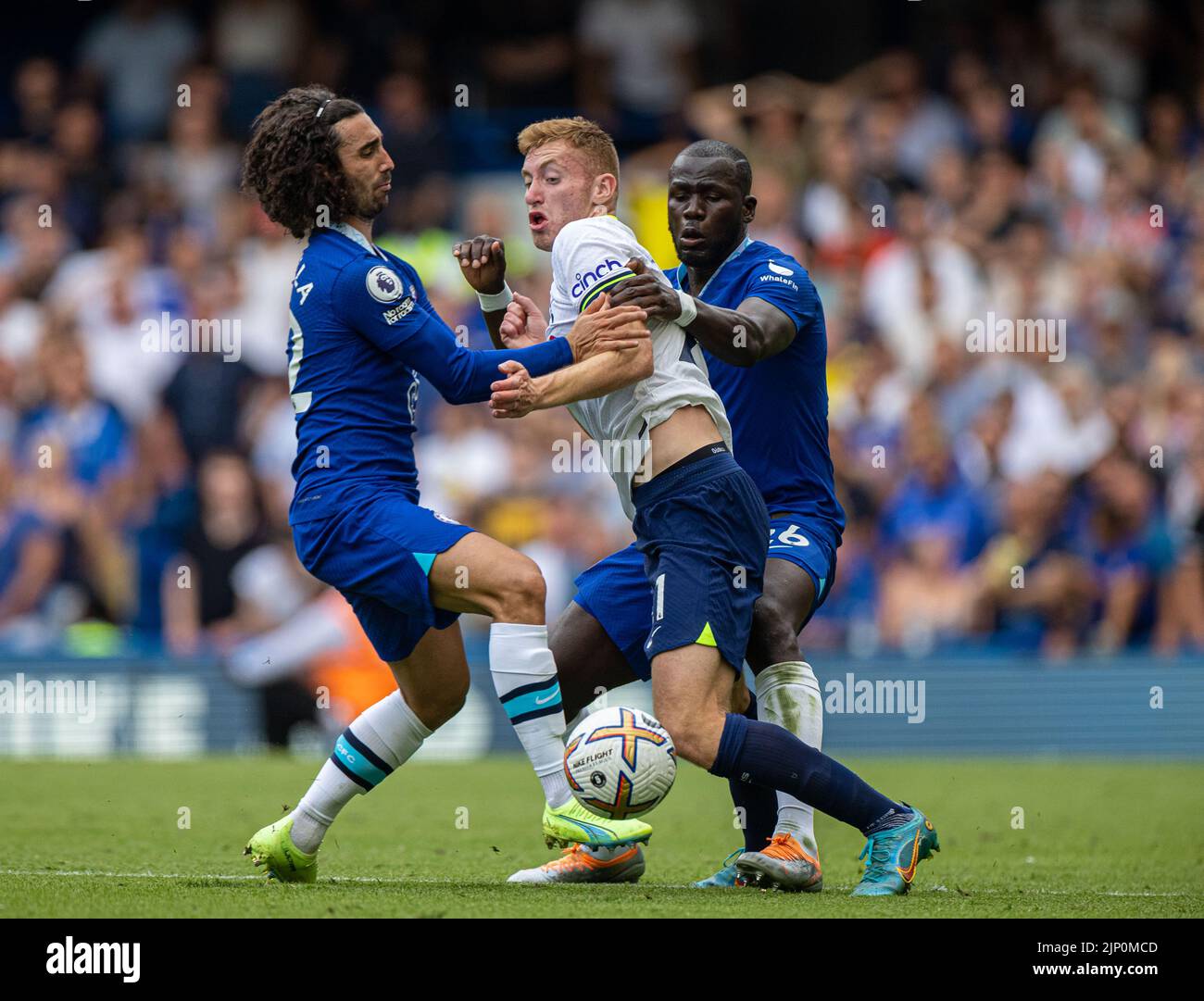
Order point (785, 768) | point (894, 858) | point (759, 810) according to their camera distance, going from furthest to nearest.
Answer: point (759, 810)
point (894, 858)
point (785, 768)

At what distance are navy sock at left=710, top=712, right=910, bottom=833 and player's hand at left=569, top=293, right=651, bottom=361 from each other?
122cm

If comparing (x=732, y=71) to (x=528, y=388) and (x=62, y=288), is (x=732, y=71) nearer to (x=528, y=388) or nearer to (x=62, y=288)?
(x=62, y=288)

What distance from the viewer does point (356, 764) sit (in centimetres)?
626

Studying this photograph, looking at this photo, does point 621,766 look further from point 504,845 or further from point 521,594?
point 504,845

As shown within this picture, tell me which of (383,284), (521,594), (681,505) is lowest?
(521,594)

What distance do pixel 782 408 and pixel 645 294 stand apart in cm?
98

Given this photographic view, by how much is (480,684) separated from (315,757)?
3.95 ft

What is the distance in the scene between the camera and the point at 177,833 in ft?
26.4

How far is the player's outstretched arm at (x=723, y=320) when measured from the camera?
19.3ft

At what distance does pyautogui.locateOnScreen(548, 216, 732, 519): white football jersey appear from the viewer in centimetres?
597

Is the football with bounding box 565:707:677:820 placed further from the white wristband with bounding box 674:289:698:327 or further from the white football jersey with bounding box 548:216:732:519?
the white wristband with bounding box 674:289:698:327

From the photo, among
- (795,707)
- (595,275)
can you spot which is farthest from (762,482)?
(595,275)
